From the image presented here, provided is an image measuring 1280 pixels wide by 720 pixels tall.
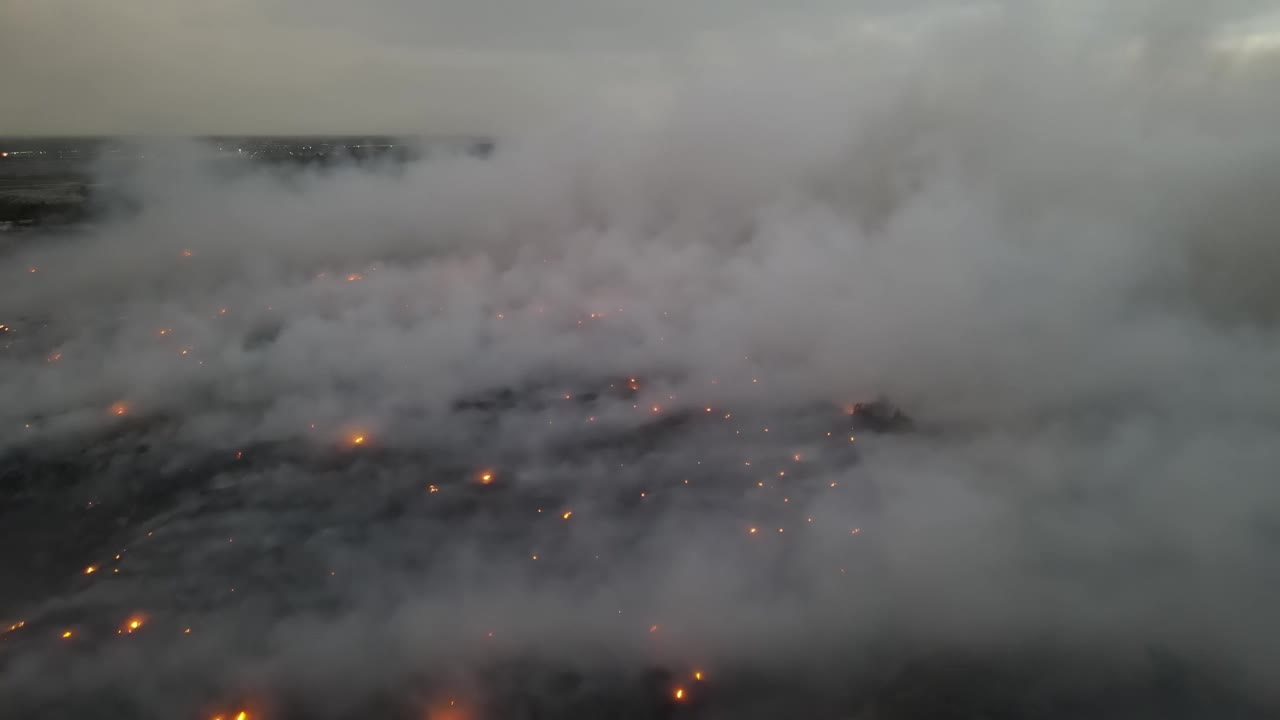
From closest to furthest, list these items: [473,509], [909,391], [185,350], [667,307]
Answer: [473,509] → [909,391] → [185,350] → [667,307]

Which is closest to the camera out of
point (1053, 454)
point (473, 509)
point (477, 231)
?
point (473, 509)

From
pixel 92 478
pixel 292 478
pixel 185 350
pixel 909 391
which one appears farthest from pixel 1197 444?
pixel 185 350

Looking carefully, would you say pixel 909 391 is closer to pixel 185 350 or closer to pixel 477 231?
pixel 185 350

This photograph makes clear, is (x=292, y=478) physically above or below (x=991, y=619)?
above

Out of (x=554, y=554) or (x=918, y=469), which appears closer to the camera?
(x=554, y=554)

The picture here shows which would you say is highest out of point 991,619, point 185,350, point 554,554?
point 185,350

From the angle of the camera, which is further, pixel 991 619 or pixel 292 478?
pixel 292 478

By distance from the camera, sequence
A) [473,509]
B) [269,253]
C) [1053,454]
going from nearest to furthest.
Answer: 1. [473,509]
2. [1053,454]
3. [269,253]

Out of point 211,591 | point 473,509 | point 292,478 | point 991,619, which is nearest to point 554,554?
point 473,509

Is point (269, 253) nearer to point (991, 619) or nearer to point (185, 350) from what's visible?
point (185, 350)
